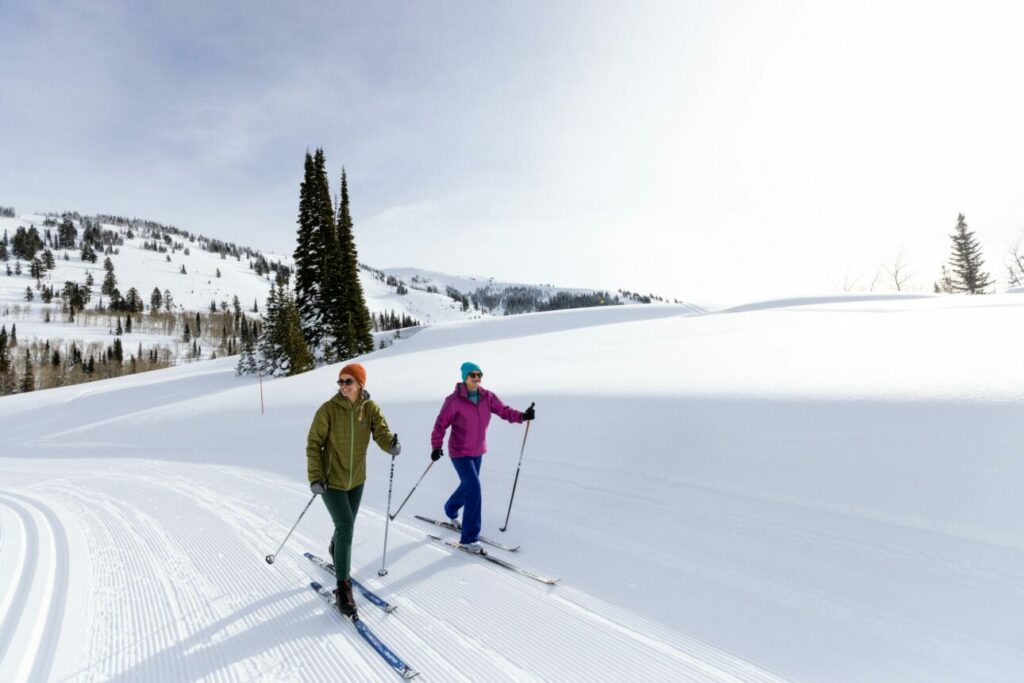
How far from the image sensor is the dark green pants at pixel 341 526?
413 cm

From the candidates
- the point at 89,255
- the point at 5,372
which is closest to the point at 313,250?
the point at 5,372

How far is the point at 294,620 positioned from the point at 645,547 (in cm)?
348

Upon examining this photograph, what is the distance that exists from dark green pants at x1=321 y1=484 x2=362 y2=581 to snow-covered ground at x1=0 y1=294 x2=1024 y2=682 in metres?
0.43

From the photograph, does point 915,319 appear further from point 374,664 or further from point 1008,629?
point 374,664

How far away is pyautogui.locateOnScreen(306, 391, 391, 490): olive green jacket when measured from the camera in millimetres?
4219

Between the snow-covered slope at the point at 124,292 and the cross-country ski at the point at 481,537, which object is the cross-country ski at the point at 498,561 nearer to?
the cross-country ski at the point at 481,537

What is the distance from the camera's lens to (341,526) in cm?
419

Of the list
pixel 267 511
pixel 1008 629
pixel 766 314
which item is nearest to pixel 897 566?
pixel 1008 629

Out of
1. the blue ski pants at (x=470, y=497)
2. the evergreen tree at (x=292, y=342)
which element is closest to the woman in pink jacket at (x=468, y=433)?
the blue ski pants at (x=470, y=497)

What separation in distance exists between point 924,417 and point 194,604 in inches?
311

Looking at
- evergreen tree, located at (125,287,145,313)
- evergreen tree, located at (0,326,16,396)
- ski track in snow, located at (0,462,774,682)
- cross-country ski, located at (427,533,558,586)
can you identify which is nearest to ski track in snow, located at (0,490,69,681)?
ski track in snow, located at (0,462,774,682)

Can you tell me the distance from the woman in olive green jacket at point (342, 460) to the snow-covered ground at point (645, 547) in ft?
1.61

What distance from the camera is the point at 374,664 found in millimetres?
3391

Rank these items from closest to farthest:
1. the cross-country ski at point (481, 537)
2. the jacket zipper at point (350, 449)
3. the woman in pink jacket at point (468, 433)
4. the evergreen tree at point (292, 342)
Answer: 1. the jacket zipper at point (350, 449)
2. the cross-country ski at point (481, 537)
3. the woman in pink jacket at point (468, 433)
4. the evergreen tree at point (292, 342)
